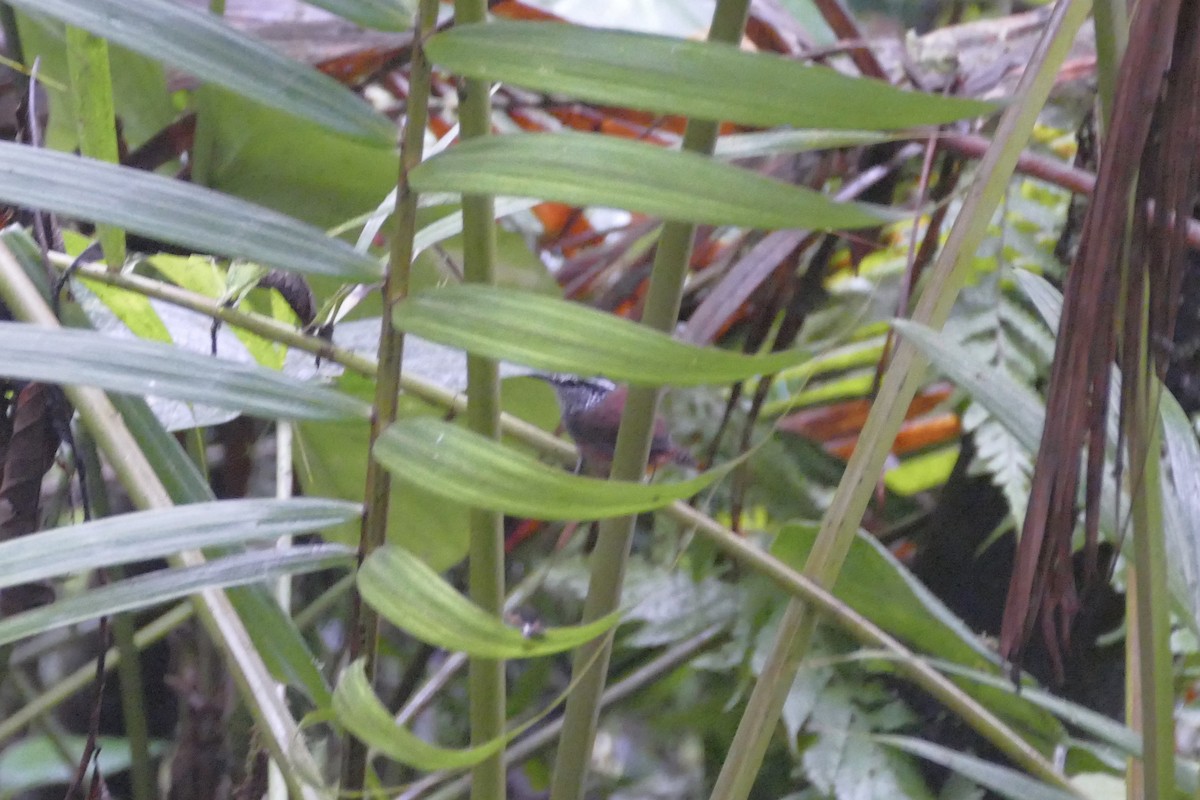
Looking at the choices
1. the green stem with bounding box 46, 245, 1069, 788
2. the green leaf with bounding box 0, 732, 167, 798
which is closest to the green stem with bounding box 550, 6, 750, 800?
the green stem with bounding box 46, 245, 1069, 788

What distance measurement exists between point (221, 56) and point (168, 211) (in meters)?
0.05

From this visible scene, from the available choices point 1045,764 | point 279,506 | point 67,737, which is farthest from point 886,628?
point 67,737

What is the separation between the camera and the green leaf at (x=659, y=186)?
7.7 inches

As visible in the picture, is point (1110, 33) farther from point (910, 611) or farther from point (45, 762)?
point (45, 762)

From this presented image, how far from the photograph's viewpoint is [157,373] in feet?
0.88

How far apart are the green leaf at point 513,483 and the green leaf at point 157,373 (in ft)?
0.22

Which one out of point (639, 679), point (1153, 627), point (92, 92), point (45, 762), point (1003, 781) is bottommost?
point (45, 762)

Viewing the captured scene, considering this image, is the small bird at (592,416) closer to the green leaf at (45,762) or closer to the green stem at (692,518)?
the green stem at (692,518)

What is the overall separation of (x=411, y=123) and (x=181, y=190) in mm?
71

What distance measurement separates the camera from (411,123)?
27 centimetres

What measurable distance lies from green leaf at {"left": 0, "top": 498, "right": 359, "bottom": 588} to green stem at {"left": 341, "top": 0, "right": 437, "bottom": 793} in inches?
0.5

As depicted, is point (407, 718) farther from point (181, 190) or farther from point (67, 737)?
point (67, 737)

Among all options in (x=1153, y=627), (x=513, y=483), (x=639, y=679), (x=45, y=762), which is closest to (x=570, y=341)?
(x=513, y=483)

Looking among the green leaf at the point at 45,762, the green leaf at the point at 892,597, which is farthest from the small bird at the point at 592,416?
the green leaf at the point at 45,762
